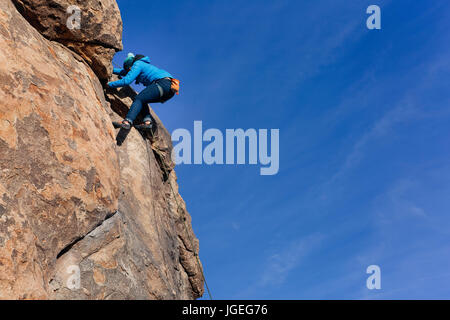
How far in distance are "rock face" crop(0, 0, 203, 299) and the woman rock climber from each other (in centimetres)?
120

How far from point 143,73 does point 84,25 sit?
2783 millimetres

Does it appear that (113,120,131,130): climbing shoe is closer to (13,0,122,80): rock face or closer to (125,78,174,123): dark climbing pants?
(125,78,174,123): dark climbing pants

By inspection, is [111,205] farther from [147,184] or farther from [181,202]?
[181,202]

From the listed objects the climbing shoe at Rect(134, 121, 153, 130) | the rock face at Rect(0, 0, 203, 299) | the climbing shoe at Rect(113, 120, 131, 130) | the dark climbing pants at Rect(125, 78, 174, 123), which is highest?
the dark climbing pants at Rect(125, 78, 174, 123)

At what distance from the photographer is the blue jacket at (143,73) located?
12938mm

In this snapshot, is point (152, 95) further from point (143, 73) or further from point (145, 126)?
point (145, 126)

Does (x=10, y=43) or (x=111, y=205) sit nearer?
(x=10, y=43)

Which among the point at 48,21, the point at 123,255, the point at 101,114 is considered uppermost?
the point at 48,21

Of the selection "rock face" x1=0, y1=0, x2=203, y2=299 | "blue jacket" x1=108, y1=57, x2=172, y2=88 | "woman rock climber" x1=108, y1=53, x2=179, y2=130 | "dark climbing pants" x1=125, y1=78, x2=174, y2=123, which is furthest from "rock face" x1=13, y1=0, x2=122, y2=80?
"dark climbing pants" x1=125, y1=78, x2=174, y2=123

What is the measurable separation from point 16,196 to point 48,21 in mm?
5621

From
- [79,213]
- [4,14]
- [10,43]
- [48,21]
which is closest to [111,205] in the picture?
[79,213]

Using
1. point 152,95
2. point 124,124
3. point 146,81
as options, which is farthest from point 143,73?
point 124,124

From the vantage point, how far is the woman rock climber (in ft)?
42.3

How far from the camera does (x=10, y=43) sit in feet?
25.7
